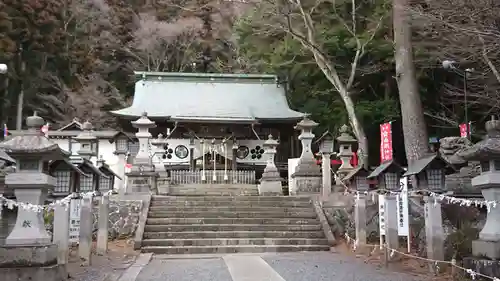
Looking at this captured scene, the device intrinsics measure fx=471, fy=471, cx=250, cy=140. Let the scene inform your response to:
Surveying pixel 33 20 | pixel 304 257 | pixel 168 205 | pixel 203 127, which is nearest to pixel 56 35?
pixel 33 20

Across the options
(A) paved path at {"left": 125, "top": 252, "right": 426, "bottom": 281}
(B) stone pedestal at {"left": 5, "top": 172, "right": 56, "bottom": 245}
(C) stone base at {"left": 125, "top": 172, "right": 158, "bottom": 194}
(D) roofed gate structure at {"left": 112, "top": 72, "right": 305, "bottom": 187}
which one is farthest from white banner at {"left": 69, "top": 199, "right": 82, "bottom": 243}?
(D) roofed gate structure at {"left": 112, "top": 72, "right": 305, "bottom": 187}

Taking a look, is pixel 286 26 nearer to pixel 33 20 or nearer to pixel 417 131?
pixel 417 131

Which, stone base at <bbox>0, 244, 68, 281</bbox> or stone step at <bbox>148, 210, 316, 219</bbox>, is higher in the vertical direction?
stone step at <bbox>148, 210, 316, 219</bbox>

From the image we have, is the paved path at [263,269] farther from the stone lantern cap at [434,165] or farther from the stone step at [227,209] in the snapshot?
the stone step at [227,209]

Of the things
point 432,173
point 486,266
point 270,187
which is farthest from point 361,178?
point 270,187

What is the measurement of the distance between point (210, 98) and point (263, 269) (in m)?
18.4

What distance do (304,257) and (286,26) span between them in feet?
41.6

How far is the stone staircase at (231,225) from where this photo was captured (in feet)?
39.2

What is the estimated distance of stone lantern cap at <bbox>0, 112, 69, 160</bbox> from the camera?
7602 mm

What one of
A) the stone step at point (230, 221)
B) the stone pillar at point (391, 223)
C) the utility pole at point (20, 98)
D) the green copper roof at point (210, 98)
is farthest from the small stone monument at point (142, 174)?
the utility pole at point (20, 98)

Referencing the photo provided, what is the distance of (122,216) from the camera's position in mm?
13469

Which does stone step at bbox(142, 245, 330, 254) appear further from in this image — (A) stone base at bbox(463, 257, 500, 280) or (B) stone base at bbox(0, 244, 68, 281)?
(A) stone base at bbox(463, 257, 500, 280)

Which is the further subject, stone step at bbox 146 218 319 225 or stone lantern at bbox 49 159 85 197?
stone step at bbox 146 218 319 225

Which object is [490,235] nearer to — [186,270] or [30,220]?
[186,270]
